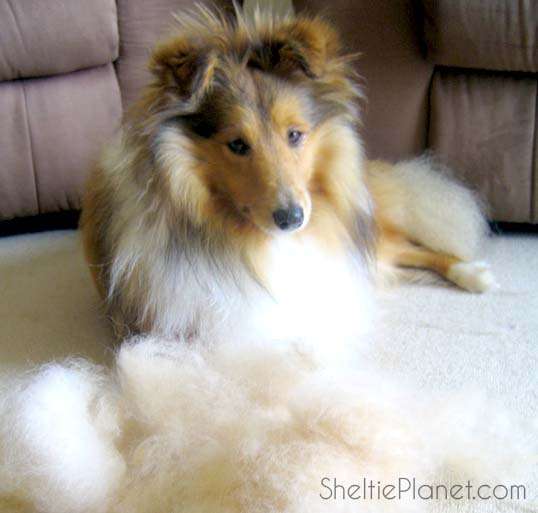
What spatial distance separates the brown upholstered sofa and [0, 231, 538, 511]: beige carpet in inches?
11.5

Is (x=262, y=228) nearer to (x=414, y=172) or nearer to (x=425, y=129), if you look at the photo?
(x=414, y=172)

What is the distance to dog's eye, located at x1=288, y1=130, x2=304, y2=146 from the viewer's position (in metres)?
1.60

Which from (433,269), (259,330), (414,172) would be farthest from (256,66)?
(433,269)

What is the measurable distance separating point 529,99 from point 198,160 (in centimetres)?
122

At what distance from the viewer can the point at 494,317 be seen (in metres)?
1.91

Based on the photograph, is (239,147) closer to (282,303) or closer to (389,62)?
(282,303)

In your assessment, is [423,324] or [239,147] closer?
[239,147]

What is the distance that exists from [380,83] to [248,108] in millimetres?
861

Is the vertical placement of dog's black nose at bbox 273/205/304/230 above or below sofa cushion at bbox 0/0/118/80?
below

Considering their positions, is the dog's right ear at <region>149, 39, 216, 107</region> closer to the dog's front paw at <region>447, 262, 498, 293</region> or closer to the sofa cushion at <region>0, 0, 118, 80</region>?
the sofa cushion at <region>0, 0, 118, 80</region>

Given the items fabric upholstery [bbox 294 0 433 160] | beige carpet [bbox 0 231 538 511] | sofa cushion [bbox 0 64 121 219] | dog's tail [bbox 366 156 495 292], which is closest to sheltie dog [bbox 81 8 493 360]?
beige carpet [bbox 0 231 538 511]

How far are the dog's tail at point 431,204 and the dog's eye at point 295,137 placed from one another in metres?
0.59

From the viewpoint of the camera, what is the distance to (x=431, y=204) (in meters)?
2.19

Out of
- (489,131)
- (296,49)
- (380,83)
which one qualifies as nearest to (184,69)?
(296,49)
